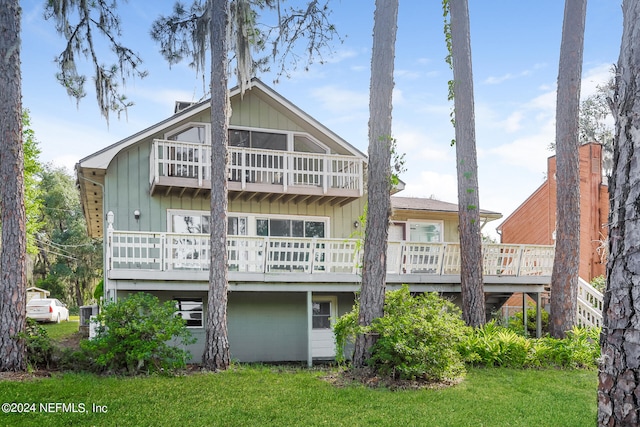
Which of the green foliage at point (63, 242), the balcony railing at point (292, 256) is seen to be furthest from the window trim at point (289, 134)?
the green foliage at point (63, 242)

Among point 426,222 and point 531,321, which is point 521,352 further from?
point 426,222

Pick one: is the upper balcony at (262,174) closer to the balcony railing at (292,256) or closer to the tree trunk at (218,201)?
the balcony railing at (292,256)

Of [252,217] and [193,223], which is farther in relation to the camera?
[252,217]

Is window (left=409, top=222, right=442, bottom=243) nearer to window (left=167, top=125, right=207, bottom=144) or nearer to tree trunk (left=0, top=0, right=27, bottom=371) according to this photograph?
window (left=167, top=125, right=207, bottom=144)

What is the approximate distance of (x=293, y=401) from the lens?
7.66 m

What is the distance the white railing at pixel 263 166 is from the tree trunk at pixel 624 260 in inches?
457

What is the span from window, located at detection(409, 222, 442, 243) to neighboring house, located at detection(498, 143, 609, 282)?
3.60m

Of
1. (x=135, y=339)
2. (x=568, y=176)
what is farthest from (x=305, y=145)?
(x=135, y=339)

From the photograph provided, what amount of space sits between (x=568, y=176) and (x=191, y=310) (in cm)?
963

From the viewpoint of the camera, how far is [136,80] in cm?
→ 1272

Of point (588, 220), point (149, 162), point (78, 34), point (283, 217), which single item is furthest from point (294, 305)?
point (588, 220)

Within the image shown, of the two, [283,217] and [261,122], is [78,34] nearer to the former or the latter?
[261,122]

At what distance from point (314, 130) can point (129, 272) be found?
22.3 feet

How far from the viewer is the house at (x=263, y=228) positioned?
12.9 meters
